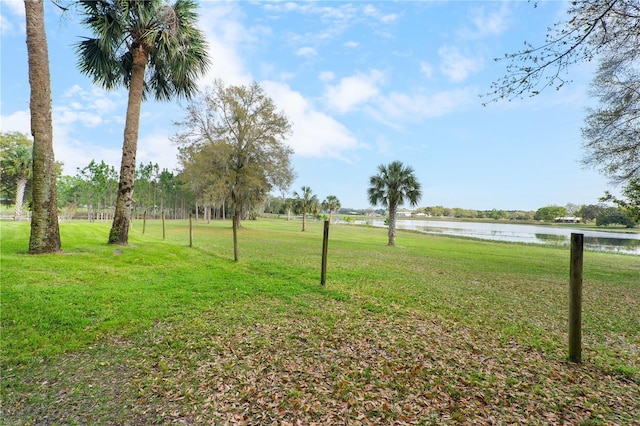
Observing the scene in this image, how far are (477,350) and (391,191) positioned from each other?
18.0 m

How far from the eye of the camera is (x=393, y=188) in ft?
69.6

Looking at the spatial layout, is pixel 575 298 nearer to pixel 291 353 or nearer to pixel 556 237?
pixel 291 353

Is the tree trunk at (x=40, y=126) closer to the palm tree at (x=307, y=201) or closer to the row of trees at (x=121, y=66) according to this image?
the row of trees at (x=121, y=66)

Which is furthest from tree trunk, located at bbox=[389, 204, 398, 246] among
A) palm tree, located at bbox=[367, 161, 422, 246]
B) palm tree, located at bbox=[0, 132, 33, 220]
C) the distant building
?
the distant building

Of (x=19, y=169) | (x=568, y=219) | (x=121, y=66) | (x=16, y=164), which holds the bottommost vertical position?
(x=568, y=219)

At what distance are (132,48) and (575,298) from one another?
1442 centimetres

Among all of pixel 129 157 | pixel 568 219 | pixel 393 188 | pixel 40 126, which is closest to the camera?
pixel 40 126

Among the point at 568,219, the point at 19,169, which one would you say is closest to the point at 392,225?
the point at 19,169

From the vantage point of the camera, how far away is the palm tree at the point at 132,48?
9.42m

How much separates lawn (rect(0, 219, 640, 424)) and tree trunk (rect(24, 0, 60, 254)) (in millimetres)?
849

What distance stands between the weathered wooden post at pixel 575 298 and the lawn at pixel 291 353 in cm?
18

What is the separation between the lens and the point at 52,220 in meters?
7.56

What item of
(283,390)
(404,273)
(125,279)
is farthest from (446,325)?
(125,279)

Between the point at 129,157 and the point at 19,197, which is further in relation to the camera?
the point at 19,197
